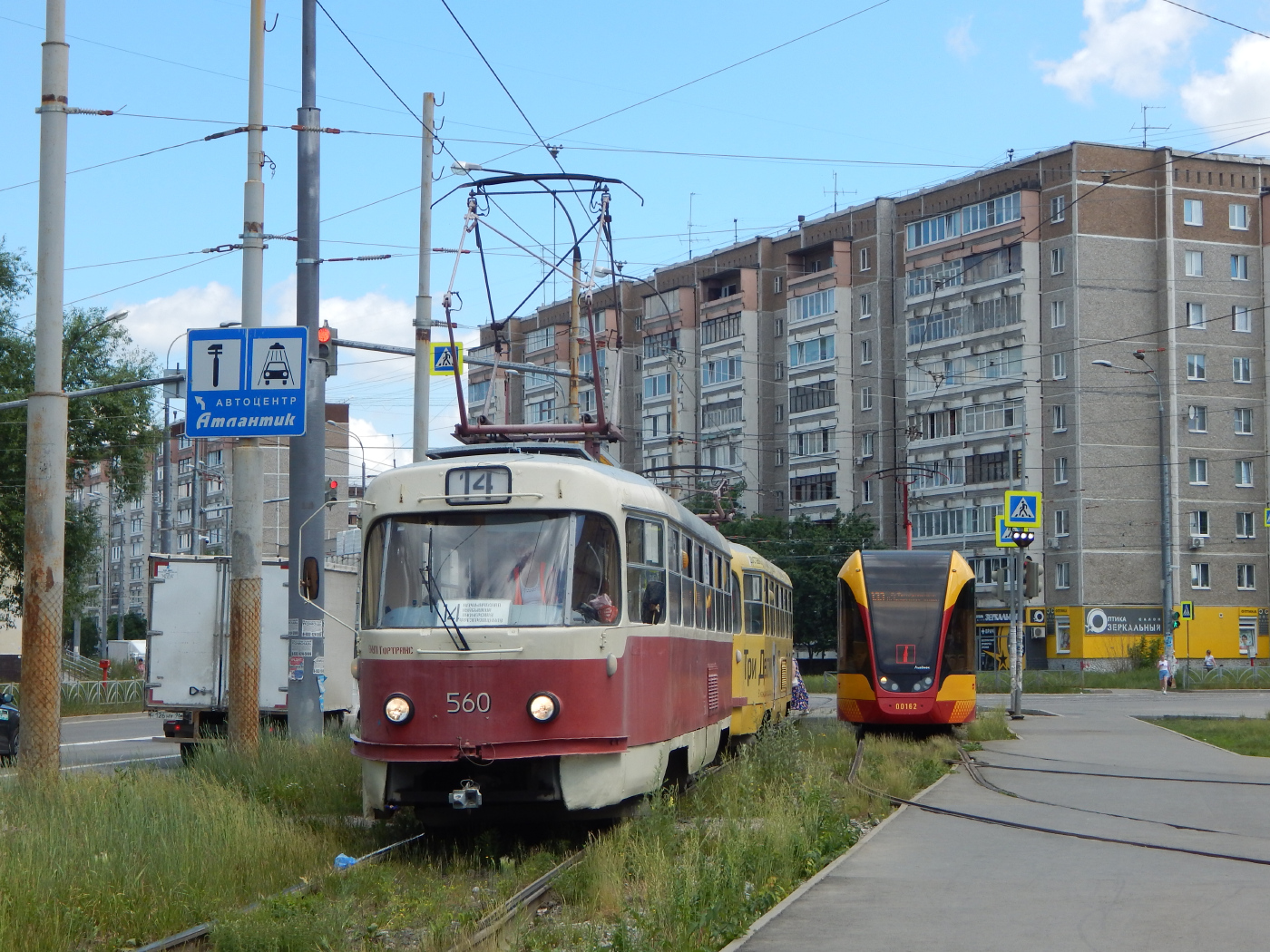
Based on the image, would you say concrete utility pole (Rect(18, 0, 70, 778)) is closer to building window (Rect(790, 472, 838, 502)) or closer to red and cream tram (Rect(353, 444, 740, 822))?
red and cream tram (Rect(353, 444, 740, 822))

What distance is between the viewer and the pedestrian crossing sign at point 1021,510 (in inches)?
1132

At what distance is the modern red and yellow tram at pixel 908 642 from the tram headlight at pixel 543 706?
12.7m

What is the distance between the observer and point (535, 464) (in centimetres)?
1151

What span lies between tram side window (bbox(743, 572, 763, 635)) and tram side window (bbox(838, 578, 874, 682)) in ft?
5.46

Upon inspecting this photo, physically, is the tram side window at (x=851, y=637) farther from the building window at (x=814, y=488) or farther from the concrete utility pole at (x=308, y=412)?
the building window at (x=814, y=488)

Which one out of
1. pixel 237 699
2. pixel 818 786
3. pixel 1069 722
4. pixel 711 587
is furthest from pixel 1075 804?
pixel 1069 722

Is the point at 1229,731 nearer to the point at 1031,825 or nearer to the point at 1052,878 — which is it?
the point at 1031,825

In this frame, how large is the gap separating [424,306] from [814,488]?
201ft

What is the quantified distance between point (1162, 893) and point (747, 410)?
77.8 metres

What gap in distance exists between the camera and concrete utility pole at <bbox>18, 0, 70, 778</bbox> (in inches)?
493

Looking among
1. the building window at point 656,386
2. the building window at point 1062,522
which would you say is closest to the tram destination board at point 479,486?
the building window at point 1062,522

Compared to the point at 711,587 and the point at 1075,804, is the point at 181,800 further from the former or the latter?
the point at 1075,804

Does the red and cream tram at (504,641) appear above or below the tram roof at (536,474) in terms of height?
below

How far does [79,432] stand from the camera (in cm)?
4922
